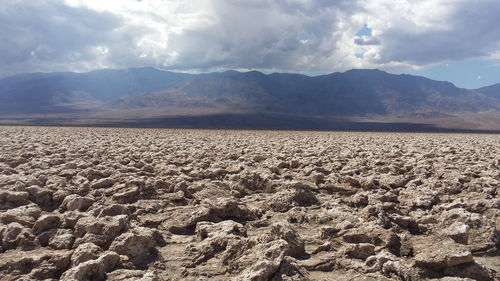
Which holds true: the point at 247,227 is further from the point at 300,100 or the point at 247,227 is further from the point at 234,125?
the point at 300,100

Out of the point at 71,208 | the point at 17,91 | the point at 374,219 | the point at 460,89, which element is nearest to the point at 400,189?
the point at 374,219

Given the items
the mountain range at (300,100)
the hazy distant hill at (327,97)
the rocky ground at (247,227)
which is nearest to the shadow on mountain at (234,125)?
the mountain range at (300,100)

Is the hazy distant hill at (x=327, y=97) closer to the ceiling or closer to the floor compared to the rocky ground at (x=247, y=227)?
closer to the ceiling

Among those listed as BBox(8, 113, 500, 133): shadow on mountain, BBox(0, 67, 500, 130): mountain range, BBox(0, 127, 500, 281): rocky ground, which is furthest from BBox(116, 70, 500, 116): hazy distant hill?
BBox(0, 127, 500, 281): rocky ground

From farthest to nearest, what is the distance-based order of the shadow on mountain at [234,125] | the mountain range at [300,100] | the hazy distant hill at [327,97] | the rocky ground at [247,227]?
the hazy distant hill at [327,97], the mountain range at [300,100], the shadow on mountain at [234,125], the rocky ground at [247,227]

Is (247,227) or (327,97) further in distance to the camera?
(327,97)

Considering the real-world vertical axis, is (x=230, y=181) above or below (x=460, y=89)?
below

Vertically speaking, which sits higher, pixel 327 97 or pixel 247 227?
pixel 327 97

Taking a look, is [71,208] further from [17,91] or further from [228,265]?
[17,91]

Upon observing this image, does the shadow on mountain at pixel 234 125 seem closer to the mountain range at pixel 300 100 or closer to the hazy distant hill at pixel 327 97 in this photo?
the mountain range at pixel 300 100

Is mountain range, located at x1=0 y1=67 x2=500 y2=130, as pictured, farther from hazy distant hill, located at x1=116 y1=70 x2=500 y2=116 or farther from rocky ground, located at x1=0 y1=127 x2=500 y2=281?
rocky ground, located at x1=0 y1=127 x2=500 y2=281

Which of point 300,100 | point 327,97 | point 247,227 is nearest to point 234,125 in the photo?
point 247,227
